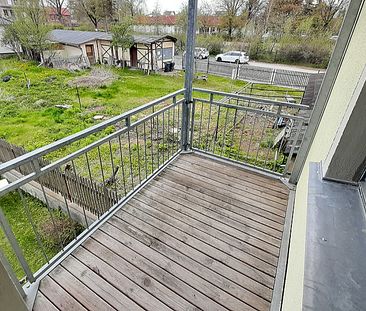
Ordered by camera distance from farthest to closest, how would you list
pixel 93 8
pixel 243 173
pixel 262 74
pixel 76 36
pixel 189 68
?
1. pixel 76 36
2. pixel 93 8
3. pixel 262 74
4. pixel 243 173
5. pixel 189 68

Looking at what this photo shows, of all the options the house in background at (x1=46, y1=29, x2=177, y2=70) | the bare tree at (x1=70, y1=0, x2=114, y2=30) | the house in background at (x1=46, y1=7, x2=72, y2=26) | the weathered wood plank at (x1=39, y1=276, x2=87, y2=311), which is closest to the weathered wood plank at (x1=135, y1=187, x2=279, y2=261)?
the weathered wood plank at (x1=39, y1=276, x2=87, y2=311)

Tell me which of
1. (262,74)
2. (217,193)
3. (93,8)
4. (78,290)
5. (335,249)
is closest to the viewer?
(335,249)

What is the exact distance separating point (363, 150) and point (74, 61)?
15049 mm

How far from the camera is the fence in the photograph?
4.52 metres

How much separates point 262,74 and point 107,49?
1160 cm

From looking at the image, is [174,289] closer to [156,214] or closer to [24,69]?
[156,214]

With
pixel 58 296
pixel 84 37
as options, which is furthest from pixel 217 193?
pixel 84 37

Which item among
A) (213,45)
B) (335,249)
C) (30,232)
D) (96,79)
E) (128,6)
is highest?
(128,6)

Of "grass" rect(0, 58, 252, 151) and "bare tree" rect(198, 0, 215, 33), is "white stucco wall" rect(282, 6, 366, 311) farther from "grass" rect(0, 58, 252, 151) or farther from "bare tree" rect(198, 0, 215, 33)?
"grass" rect(0, 58, 252, 151)

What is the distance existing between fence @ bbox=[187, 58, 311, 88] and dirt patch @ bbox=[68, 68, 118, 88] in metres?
4.61

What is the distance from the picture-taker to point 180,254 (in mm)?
1604

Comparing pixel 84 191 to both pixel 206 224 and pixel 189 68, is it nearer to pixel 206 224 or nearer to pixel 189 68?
pixel 206 224

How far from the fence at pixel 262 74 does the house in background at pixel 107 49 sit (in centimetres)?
470

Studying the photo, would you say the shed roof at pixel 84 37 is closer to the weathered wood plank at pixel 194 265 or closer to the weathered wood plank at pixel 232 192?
the weathered wood plank at pixel 232 192
